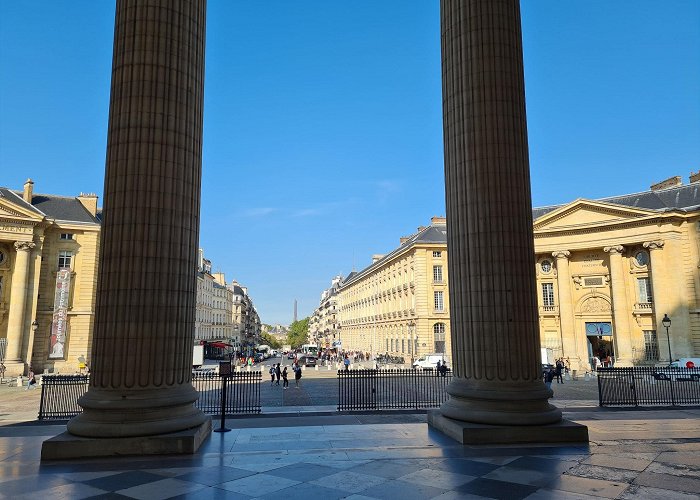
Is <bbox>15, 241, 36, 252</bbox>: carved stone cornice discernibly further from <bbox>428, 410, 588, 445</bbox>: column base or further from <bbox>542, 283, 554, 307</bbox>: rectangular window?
<bbox>542, 283, 554, 307</bbox>: rectangular window

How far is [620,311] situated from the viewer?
156 ft

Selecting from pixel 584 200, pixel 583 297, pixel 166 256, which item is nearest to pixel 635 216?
pixel 584 200

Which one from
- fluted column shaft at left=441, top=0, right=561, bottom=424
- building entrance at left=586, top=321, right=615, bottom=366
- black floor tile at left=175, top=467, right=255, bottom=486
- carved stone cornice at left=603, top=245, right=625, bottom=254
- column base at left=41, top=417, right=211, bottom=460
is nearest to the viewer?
black floor tile at left=175, top=467, right=255, bottom=486

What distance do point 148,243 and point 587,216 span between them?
50368 millimetres

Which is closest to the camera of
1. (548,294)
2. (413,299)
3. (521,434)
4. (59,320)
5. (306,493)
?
(306,493)

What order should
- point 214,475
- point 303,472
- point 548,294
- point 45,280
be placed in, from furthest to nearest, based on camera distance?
point 548,294, point 45,280, point 303,472, point 214,475

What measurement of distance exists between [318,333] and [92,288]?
131 metres

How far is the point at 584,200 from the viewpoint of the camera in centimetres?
5028

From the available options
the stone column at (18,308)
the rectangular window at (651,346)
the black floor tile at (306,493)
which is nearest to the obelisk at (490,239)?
the black floor tile at (306,493)

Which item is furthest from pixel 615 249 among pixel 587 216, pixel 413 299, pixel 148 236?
pixel 148 236

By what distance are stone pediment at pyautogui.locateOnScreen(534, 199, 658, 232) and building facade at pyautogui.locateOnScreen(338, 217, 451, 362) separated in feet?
37.9

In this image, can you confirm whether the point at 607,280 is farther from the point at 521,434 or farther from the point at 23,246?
the point at 23,246

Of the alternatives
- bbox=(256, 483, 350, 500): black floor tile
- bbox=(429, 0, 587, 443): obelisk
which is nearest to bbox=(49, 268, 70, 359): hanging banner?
bbox=(429, 0, 587, 443): obelisk

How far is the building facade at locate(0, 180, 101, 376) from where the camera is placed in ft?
139
